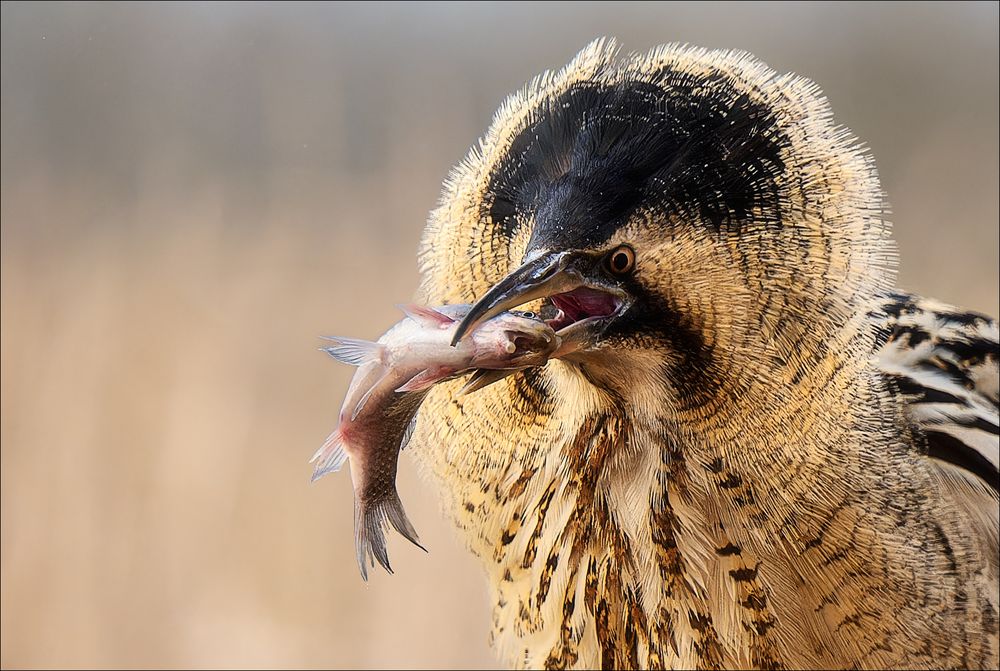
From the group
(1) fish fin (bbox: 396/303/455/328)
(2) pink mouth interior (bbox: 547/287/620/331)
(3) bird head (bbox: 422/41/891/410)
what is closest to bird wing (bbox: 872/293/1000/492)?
(3) bird head (bbox: 422/41/891/410)

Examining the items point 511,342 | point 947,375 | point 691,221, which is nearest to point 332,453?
point 511,342

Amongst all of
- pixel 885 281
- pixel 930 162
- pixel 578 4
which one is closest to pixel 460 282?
pixel 885 281

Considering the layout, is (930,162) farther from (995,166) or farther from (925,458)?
(925,458)

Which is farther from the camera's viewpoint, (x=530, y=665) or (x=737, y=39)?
(x=737, y=39)

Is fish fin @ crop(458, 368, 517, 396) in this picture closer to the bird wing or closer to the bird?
the bird

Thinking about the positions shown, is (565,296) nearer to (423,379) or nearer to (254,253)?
(423,379)

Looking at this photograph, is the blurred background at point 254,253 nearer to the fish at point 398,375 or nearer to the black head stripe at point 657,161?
the black head stripe at point 657,161
